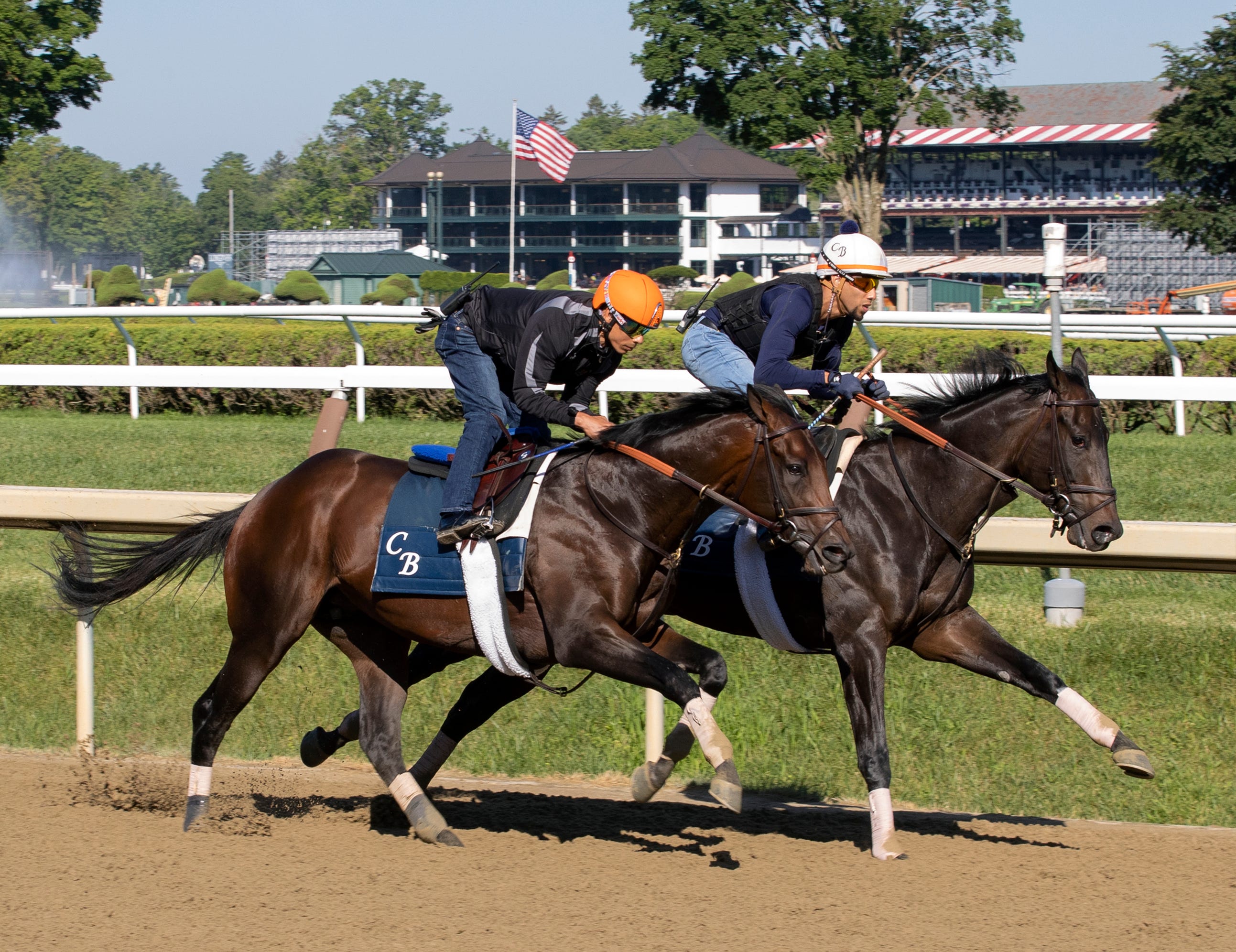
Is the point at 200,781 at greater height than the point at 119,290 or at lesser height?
lesser

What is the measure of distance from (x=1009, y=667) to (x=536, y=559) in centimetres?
153

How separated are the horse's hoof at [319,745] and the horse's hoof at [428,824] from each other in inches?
22.9

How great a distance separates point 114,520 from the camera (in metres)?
5.61

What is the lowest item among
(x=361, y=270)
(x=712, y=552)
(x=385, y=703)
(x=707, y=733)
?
(x=385, y=703)

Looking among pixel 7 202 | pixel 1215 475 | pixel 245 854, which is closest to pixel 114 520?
pixel 245 854

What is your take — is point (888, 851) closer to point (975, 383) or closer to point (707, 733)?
point (707, 733)

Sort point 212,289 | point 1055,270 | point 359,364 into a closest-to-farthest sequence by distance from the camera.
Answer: point 1055,270
point 359,364
point 212,289

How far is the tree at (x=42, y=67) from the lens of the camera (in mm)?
30188


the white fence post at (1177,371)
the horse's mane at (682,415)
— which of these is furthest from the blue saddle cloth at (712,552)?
the white fence post at (1177,371)

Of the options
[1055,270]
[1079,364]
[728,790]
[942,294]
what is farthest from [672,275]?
[728,790]

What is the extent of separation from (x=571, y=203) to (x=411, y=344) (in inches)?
2229

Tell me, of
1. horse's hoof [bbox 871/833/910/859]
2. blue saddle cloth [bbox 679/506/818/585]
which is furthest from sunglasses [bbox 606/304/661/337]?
horse's hoof [bbox 871/833/910/859]

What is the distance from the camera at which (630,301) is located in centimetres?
400

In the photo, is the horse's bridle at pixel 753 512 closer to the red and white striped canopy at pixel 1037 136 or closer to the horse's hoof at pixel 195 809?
the horse's hoof at pixel 195 809
